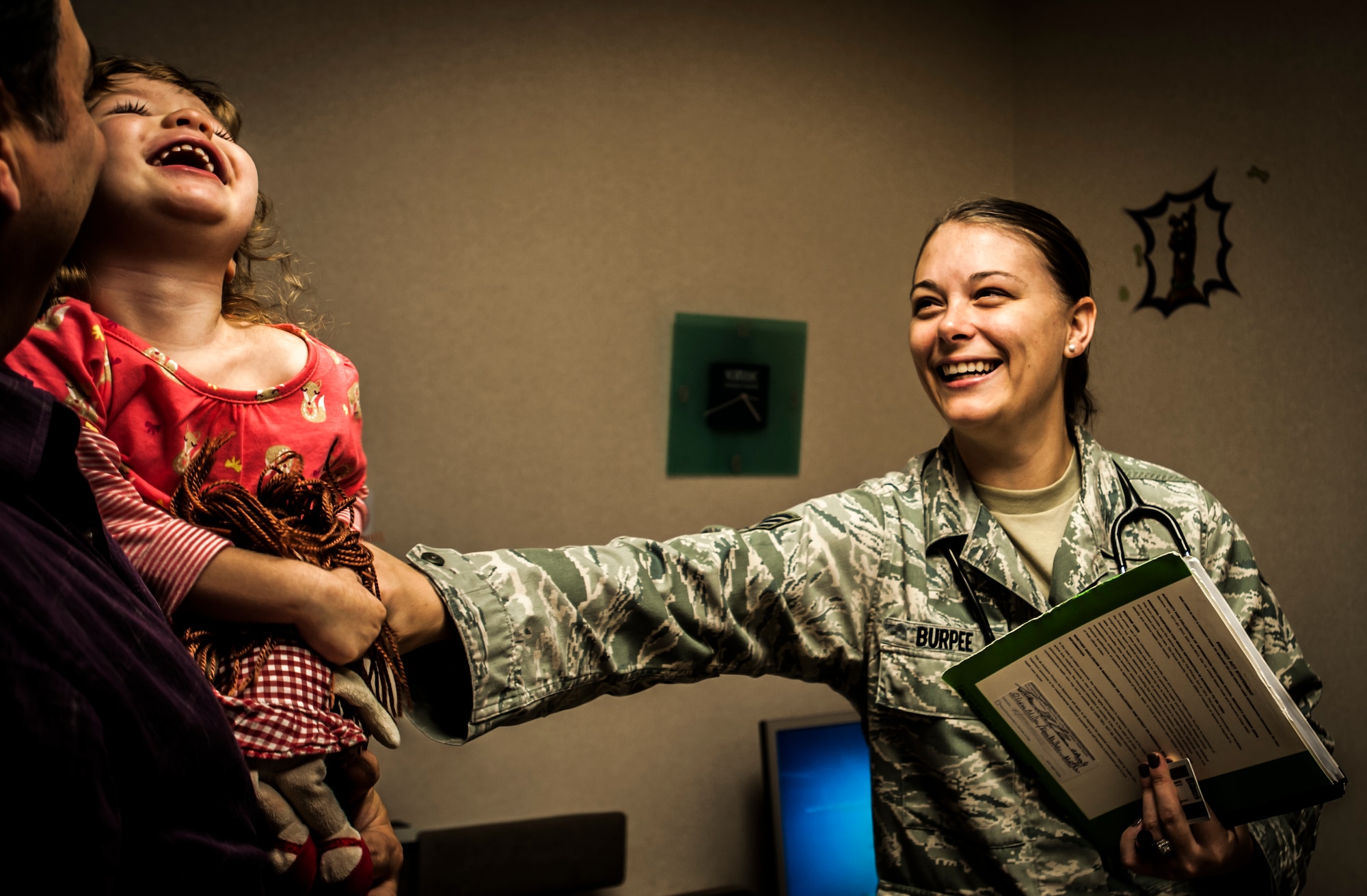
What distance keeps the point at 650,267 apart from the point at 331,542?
1.69m

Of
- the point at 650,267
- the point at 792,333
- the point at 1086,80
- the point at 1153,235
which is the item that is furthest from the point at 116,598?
the point at 1086,80

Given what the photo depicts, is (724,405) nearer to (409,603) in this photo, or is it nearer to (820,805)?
(820,805)

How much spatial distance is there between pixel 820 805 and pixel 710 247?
5.15 ft

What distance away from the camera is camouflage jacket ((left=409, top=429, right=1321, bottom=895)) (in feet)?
3.51

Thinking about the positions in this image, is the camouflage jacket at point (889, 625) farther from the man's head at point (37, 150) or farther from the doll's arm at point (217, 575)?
the man's head at point (37, 150)

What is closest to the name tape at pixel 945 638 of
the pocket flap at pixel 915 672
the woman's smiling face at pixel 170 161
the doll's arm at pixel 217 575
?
the pocket flap at pixel 915 672

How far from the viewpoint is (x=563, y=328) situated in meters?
2.33

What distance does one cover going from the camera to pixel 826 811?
2354 mm

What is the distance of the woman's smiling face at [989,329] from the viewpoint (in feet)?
4.31

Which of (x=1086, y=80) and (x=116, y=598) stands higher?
(x=1086, y=80)

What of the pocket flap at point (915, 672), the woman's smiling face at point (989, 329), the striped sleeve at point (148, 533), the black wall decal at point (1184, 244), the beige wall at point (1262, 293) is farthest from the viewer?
the black wall decal at point (1184, 244)

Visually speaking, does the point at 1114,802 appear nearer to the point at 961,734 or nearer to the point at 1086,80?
the point at 961,734

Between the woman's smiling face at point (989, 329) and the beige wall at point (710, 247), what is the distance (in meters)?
1.10

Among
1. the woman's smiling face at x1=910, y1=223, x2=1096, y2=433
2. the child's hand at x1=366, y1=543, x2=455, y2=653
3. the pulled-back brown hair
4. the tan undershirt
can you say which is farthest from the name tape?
the child's hand at x1=366, y1=543, x2=455, y2=653
